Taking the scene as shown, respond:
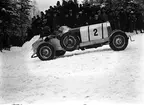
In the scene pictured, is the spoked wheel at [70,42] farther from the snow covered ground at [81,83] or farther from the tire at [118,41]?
the snow covered ground at [81,83]

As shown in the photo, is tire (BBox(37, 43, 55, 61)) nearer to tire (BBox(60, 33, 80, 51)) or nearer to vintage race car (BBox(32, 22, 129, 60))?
vintage race car (BBox(32, 22, 129, 60))

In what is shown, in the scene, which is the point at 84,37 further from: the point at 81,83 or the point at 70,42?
the point at 81,83

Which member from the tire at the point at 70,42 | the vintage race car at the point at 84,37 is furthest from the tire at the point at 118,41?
the tire at the point at 70,42

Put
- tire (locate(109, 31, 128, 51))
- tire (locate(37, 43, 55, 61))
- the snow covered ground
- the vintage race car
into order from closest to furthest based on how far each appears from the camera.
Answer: the snow covered ground, tire (locate(109, 31, 128, 51)), the vintage race car, tire (locate(37, 43, 55, 61))

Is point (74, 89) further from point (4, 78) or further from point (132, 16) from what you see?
point (132, 16)

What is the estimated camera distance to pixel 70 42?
1162cm

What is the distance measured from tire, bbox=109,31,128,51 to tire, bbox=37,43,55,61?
8.58 ft

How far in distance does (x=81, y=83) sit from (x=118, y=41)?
4845 mm

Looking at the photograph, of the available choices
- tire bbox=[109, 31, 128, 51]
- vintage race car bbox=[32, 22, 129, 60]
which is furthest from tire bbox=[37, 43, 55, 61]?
tire bbox=[109, 31, 128, 51]

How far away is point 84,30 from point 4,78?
13.9ft

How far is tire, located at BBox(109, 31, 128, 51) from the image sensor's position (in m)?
11.3

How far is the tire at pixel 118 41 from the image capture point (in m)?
11.3

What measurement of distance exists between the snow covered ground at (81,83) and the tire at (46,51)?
224 centimetres

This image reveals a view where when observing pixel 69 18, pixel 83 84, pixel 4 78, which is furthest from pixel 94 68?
pixel 69 18
